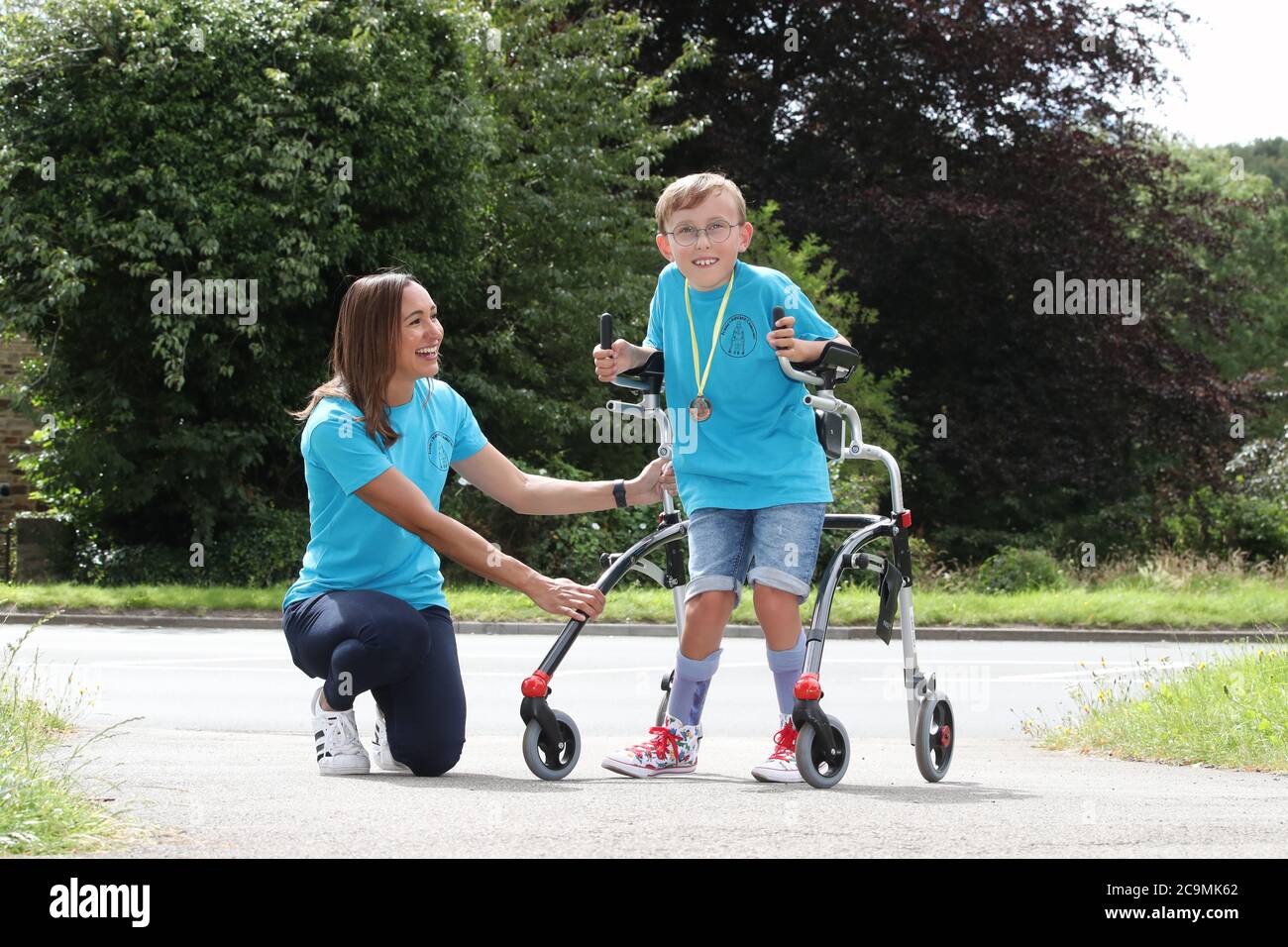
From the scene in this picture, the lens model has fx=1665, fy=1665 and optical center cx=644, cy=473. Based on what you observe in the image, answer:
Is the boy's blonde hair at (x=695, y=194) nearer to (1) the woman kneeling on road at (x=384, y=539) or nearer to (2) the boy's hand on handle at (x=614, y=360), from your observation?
(2) the boy's hand on handle at (x=614, y=360)

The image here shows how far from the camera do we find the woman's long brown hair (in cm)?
553

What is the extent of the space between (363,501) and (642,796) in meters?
1.41

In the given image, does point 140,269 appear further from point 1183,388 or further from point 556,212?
point 1183,388

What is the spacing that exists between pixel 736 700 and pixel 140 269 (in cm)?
1146

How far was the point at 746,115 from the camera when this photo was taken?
2853 centimetres

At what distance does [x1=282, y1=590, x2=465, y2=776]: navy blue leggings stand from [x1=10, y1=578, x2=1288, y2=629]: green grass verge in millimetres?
11086

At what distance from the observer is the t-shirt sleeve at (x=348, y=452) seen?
5.36m

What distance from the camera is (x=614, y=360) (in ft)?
19.0

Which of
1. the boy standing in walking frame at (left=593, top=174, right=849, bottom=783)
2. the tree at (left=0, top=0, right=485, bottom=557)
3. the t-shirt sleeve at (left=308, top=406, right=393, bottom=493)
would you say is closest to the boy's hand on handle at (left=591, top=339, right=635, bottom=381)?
the boy standing in walking frame at (left=593, top=174, right=849, bottom=783)

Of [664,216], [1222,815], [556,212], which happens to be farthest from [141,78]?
[1222,815]

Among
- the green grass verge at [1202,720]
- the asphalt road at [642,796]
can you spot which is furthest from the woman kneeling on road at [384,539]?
the green grass verge at [1202,720]

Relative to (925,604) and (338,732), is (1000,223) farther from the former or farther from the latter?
(338,732)

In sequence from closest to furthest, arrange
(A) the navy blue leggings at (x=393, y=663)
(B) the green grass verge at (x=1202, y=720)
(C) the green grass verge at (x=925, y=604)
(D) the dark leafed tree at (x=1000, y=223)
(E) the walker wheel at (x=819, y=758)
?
(E) the walker wheel at (x=819, y=758), (A) the navy blue leggings at (x=393, y=663), (B) the green grass verge at (x=1202, y=720), (C) the green grass verge at (x=925, y=604), (D) the dark leafed tree at (x=1000, y=223)

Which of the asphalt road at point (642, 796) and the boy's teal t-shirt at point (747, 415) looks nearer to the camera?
the asphalt road at point (642, 796)
